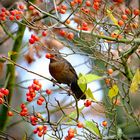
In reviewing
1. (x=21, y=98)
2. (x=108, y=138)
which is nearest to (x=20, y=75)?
(x=21, y=98)

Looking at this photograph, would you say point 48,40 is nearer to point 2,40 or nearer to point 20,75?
point 2,40

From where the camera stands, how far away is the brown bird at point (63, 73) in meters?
3.67

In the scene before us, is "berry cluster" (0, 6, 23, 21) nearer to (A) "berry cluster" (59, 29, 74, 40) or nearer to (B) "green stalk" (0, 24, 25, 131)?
(A) "berry cluster" (59, 29, 74, 40)

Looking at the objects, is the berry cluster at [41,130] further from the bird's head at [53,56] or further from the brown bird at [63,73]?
the brown bird at [63,73]

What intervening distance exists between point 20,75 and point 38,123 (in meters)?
3.05

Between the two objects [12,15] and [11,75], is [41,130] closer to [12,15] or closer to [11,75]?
[12,15]

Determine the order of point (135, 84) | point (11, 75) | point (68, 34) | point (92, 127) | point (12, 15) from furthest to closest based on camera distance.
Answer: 1. point (11, 75)
2. point (12, 15)
3. point (68, 34)
4. point (92, 127)
5. point (135, 84)

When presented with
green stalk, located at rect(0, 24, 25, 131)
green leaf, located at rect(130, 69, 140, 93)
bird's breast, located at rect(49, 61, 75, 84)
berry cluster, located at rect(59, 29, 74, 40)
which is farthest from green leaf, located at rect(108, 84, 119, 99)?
green stalk, located at rect(0, 24, 25, 131)

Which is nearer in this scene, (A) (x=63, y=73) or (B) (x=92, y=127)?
(B) (x=92, y=127)

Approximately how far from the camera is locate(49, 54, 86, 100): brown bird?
12.0 ft

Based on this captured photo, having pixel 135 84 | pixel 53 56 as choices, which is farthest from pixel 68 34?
pixel 135 84

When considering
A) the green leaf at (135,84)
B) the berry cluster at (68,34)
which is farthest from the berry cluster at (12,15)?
the green leaf at (135,84)

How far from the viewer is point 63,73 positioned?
3777 mm

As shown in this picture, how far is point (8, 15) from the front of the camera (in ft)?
11.8
